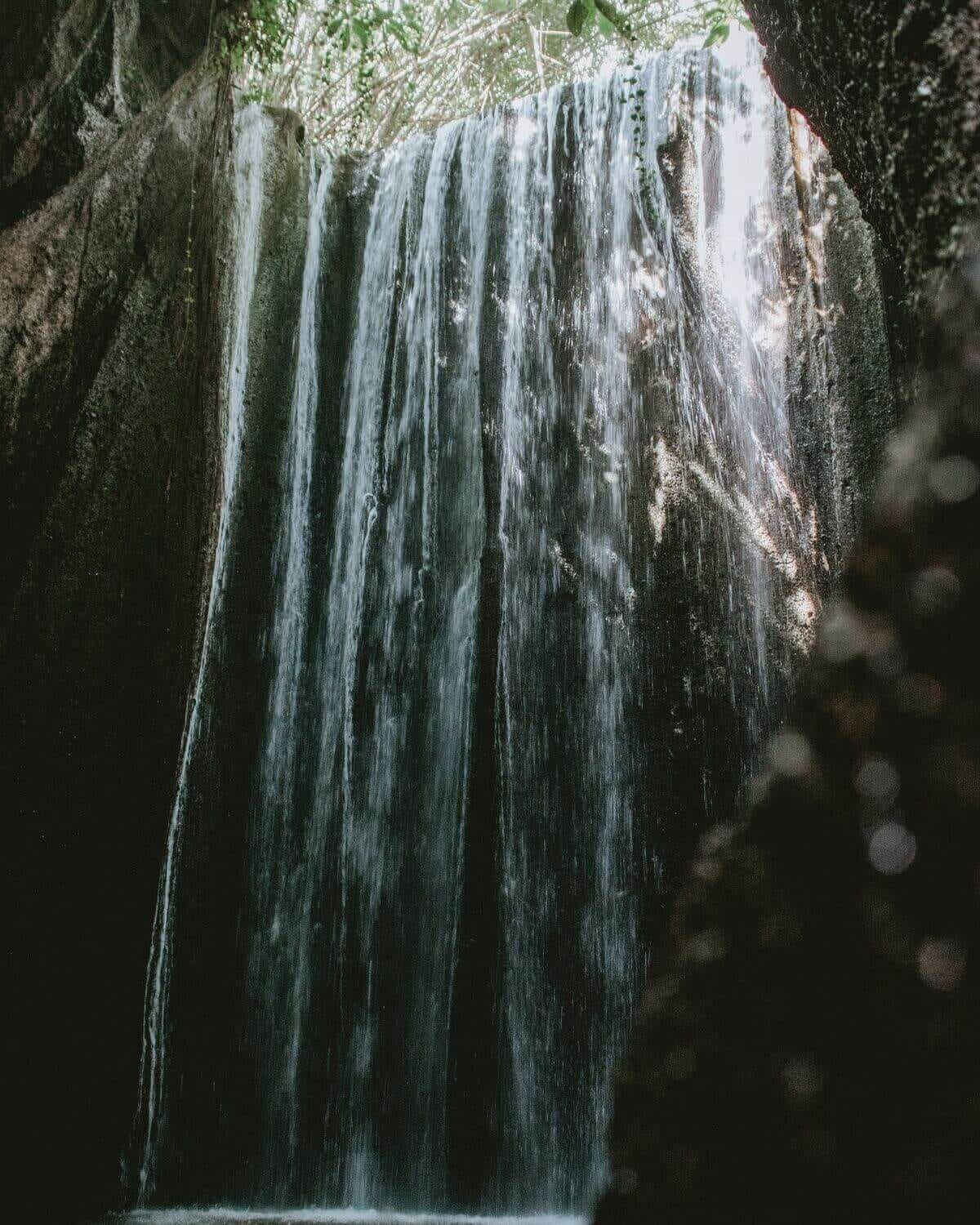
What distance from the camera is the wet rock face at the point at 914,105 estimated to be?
1624mm

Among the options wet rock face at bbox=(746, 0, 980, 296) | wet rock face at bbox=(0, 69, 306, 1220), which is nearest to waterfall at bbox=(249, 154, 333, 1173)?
A: wet rock face at bbox=(0, 69, 306, 1220)

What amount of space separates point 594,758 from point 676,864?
0.83 m

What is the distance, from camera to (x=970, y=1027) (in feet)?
2.68

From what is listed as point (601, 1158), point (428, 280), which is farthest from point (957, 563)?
point (428, 280)

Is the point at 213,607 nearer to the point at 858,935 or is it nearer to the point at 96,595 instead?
the point at 96,595

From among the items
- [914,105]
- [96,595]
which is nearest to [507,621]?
[96,595]

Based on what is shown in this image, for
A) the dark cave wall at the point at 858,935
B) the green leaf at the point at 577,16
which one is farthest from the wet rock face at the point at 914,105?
the green leaf at the point at 577,16

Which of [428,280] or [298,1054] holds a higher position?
[428,280]

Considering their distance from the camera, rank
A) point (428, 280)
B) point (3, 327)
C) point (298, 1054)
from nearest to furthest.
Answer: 1. point (3, 327)
2. point (298, 1054)
3. point (428, 280)

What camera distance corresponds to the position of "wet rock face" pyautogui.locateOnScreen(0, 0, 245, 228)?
4598mm

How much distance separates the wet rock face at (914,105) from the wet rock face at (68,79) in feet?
12.9

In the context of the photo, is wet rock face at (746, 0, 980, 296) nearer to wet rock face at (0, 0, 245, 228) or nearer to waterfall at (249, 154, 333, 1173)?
wet rock face at (0, 0, 245, 228)

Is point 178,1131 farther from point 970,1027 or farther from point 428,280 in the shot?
point 428,280

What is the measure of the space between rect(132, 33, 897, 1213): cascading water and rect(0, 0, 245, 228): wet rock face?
105cm
